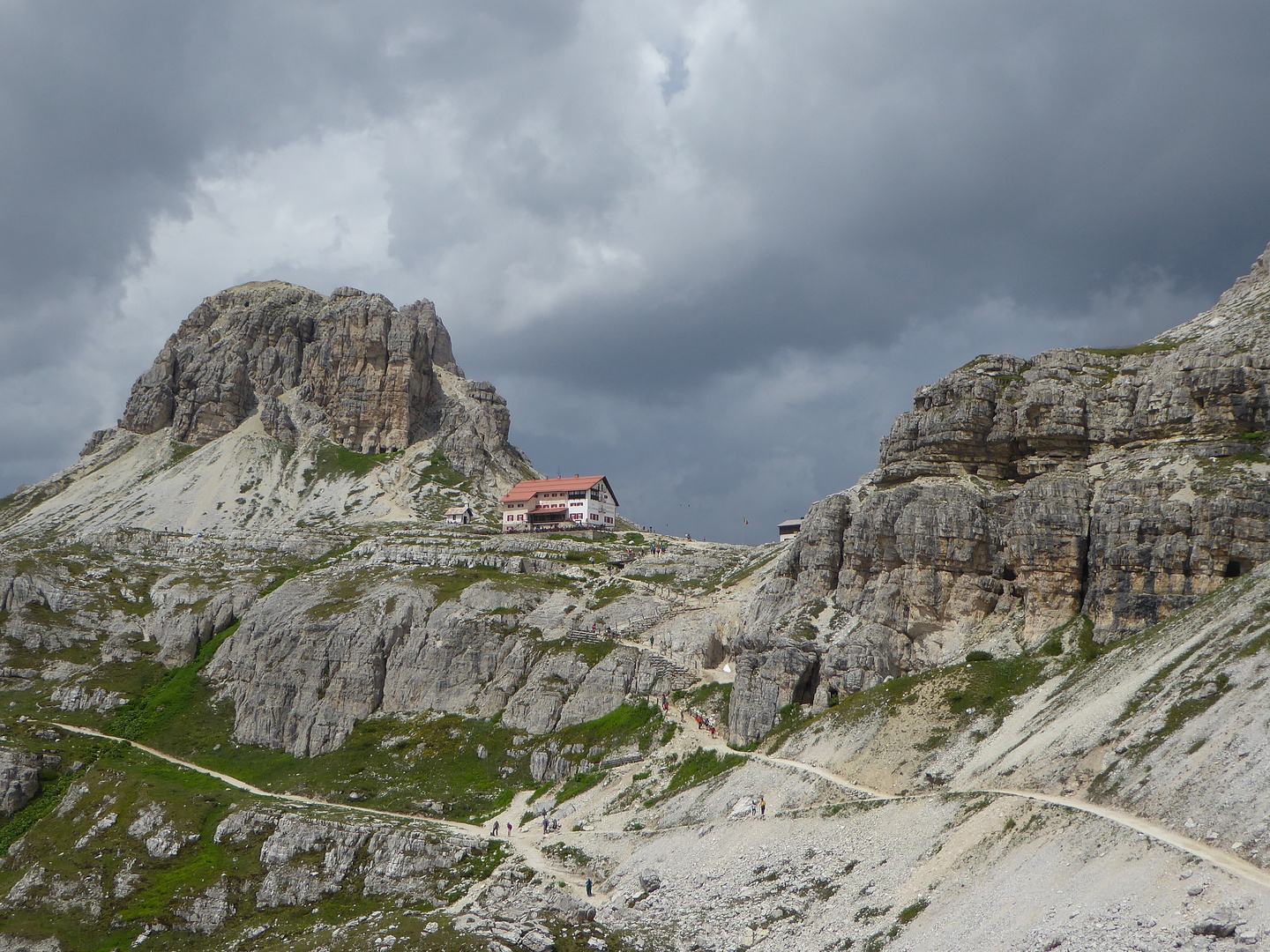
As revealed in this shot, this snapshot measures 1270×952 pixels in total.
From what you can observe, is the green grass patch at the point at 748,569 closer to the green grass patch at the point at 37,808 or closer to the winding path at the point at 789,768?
the winding path at the point at 789,768

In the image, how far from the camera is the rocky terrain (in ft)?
146

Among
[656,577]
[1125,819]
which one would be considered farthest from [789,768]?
[656,577]

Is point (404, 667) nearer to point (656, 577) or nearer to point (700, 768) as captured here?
point (656, 577)

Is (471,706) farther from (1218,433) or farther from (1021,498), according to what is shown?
(1218,433)

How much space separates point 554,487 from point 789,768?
121694mm

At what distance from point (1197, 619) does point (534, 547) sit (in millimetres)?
110378

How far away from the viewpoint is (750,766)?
72125mm

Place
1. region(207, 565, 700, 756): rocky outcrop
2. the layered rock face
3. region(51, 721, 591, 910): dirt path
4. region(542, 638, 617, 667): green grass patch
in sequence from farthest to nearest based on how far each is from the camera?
region(542, 638, 617, 667): green grass patch < region(207, 565, 700, 756): rocky outcrop < the layered rock face < region(51, 721, 591, 910): dirt path

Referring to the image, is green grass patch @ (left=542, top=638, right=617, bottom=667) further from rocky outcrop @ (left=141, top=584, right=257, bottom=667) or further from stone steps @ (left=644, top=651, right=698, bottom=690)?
rocky outcrop @ (left=141, top=584, right=257, bottom=667)

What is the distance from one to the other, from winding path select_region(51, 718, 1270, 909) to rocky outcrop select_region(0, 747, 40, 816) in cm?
1038

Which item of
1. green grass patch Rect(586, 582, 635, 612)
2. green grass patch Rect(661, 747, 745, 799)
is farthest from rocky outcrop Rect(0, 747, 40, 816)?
green grass patch Rect(661, 747, 745, 799)

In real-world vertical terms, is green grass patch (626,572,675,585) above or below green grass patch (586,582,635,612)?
above

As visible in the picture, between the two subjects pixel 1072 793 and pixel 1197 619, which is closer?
pixel 1072 793

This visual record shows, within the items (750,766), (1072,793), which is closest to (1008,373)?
(750,766)
